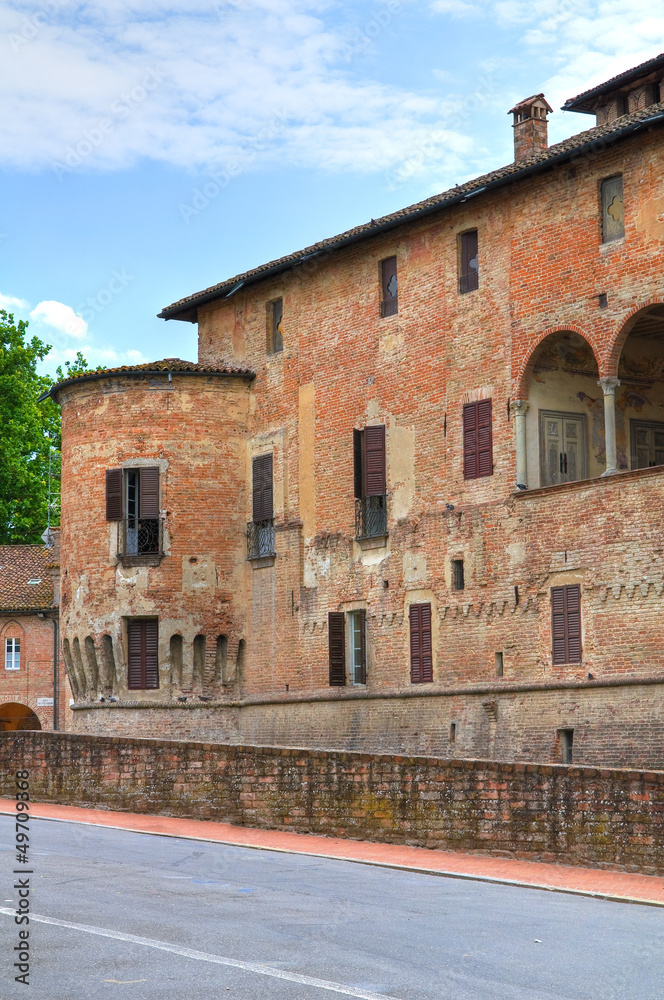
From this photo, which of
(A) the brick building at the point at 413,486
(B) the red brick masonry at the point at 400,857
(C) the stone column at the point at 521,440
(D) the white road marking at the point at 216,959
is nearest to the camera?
(D) the white road marking at the point at 216,959

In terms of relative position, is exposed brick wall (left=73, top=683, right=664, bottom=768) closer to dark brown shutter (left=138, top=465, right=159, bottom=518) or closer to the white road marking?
dark brown shutter (left=138, top=465, right=159, bottom=518)

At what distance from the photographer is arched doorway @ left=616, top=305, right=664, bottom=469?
28453 millimetres

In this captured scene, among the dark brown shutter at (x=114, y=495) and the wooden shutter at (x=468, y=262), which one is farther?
the dark brown shutter at (x=114, y=495)

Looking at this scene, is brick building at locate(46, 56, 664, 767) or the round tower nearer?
brick building at locate(46, 56, 664, 767)

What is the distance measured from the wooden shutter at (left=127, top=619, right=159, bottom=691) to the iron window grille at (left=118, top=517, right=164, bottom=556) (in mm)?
1584

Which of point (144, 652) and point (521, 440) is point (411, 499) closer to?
point (521, 440)

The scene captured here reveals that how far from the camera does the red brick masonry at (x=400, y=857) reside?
1783 centimetres

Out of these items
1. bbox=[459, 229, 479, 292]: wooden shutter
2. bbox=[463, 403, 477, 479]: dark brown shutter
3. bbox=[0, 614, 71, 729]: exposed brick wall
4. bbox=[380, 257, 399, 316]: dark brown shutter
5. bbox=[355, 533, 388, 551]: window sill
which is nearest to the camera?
bbox=[463, 403, 477, 479]: dark brown shutter

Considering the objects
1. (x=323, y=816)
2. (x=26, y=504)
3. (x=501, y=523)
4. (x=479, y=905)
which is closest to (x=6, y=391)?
(x=26, y=504)

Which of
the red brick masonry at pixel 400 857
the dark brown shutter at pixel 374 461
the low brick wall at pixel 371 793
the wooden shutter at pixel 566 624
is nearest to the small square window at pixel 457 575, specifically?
the wooden shutter at pixel 566 624

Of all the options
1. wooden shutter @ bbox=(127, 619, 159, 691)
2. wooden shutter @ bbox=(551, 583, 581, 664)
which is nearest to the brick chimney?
wooden shutter @ bbox=(551, 583, 581, 664)

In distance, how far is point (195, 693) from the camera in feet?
112

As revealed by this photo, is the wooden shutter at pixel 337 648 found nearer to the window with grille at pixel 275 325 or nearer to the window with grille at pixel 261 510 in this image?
the window with grille at pixel 261 510

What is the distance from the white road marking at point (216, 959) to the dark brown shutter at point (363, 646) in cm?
1784
